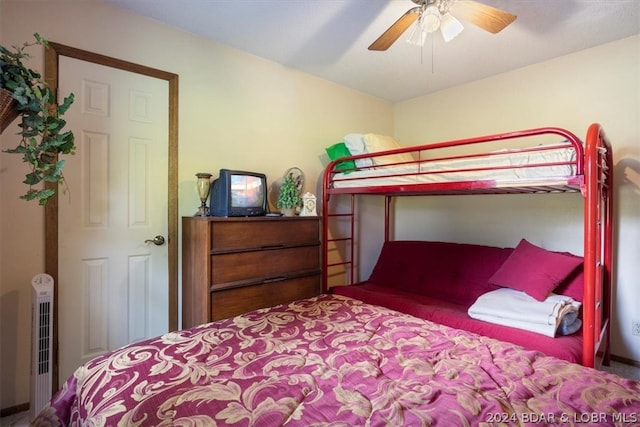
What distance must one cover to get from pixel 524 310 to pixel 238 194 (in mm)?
1994

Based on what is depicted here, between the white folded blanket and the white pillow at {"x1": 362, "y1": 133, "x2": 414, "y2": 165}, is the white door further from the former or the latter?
the white folded blanket

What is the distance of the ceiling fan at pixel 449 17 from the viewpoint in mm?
1616

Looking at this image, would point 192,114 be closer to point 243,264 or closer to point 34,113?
point 243,264

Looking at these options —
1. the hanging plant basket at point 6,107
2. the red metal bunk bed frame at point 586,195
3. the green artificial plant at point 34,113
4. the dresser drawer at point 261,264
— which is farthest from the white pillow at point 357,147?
the hanging plant basket at point 6,107

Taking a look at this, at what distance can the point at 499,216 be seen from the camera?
10.00 feet

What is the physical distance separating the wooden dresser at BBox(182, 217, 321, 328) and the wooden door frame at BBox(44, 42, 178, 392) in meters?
0.08

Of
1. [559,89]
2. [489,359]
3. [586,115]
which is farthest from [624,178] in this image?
[489,359]

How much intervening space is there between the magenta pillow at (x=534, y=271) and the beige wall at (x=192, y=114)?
71.5 inches

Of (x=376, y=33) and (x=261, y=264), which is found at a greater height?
(x=376, y=33)

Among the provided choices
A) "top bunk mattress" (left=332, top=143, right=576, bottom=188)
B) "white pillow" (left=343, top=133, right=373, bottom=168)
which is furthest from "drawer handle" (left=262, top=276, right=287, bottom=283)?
"white pillow" (left=343, top=133, right=373, bottom=168)

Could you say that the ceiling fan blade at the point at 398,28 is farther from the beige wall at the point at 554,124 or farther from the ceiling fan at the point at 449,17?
the beige wall at the point at 554,124

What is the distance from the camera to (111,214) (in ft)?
6.89

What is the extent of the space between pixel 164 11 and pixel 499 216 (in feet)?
10.5

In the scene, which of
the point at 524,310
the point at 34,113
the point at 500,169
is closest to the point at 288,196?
the point at 500,169
